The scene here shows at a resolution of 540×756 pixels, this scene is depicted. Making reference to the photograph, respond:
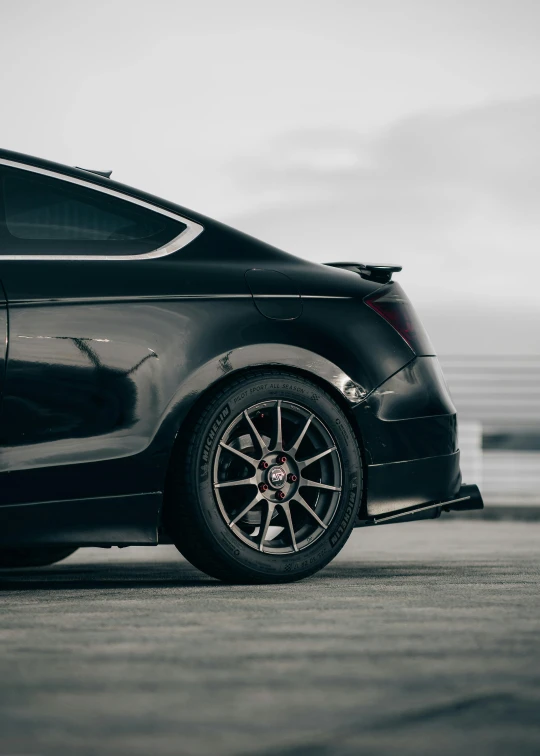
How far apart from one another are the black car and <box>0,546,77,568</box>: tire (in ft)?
3.71

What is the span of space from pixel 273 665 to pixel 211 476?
168cm

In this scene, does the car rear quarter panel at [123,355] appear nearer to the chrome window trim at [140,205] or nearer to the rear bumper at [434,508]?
the chrome window trim at [140,205]

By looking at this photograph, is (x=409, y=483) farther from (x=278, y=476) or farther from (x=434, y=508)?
(x=278, y=476)

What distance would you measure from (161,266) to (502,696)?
261 centimetres

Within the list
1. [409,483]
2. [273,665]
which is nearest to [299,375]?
[409,483]

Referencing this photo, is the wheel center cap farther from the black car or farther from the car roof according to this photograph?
the car roof

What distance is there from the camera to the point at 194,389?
556 centimetres

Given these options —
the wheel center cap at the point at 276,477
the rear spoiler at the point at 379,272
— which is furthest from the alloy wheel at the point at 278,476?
the rear spoiler at the point at 379,272

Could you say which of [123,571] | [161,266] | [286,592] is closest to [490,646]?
[286,592]

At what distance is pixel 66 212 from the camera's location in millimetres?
5676

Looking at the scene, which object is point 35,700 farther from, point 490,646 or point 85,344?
point 85,344

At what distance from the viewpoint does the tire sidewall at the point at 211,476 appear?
557cm

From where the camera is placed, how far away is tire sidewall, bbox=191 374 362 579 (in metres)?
5.57

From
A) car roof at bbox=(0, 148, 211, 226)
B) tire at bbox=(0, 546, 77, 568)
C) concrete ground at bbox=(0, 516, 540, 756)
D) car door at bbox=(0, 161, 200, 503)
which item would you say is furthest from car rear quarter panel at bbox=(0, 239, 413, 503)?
tire at bbox=(0, 546, 77, 568)
